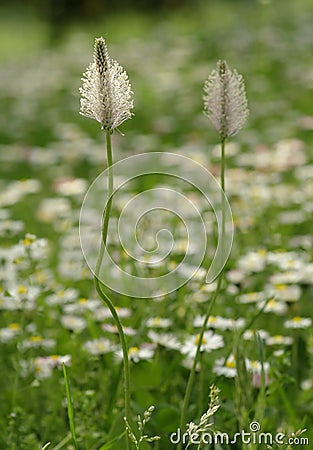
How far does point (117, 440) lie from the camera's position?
108cm

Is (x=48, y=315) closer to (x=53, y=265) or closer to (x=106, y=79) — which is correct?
(x=53, y=265)

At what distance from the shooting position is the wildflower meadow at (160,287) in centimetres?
99

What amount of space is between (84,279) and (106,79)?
111 cm

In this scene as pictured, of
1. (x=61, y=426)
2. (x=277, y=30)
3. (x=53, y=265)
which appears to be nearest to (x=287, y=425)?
(x=61, y=426)

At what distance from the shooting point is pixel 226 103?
90 centimetres

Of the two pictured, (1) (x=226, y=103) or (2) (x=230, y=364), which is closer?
(1) (x=226, y=103)
